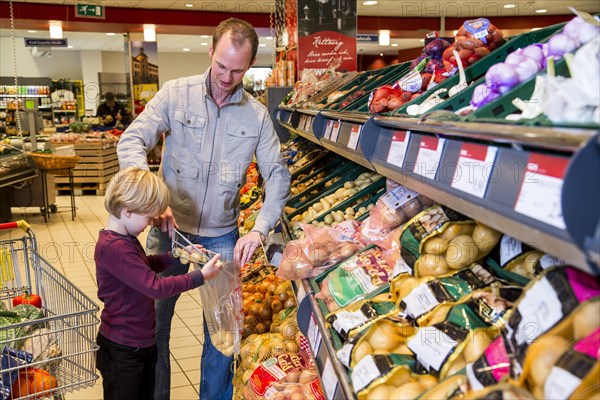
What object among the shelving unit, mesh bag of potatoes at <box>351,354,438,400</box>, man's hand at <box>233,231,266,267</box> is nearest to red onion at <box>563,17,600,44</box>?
the shelving unit

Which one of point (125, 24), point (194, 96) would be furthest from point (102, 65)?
point (194, 96)

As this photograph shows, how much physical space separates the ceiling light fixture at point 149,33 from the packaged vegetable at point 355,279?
41.7ft

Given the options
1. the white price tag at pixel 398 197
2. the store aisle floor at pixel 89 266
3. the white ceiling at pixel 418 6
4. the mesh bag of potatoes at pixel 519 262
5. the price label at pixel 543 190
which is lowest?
the store aisle floor at pixel 89 266

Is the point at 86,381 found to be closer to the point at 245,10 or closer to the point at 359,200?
the point at 359,200

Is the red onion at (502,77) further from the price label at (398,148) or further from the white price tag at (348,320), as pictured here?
the white price tag at (348,320)

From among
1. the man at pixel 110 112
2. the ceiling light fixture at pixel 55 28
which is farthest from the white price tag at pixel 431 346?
the man at pixel 110 112

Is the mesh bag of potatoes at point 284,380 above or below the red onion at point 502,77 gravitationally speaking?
below

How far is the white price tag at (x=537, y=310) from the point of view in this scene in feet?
3.26

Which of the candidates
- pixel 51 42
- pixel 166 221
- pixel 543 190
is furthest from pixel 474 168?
pixel 51 42

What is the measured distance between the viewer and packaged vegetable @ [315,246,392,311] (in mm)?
1783

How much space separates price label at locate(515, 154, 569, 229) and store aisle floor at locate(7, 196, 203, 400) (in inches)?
113

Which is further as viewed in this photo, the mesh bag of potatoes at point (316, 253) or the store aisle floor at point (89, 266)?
the store aisle floor at point (89, 266)

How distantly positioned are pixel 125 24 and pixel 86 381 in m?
12.6

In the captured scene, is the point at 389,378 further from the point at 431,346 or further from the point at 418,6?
the point at 418,6
